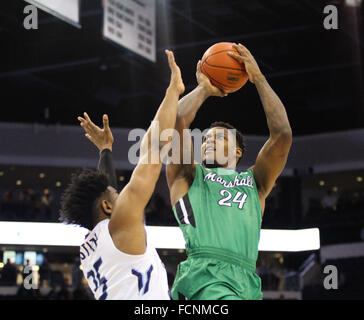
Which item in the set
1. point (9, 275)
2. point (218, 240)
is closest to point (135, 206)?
point (218, 240)

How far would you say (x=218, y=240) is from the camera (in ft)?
11.0

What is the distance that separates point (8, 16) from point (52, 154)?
6.10 m

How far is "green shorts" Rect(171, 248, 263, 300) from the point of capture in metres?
3.25

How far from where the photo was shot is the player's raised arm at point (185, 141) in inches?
135

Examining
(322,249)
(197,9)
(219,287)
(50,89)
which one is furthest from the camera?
(322,249)

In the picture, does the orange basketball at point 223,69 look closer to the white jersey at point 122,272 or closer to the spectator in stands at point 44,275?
the white jersey at point 122,272

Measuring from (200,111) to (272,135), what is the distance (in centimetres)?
1180

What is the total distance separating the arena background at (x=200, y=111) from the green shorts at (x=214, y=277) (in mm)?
7435

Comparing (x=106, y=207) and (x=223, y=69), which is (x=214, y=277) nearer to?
(x=106, y=207)

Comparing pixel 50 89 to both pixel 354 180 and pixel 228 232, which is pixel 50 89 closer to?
pixel 354 180

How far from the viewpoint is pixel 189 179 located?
3.59 metres

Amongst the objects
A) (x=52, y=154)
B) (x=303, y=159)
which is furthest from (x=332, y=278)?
(x=52, y=154)

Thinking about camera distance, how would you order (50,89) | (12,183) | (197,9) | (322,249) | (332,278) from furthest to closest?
(12,183)
(322,249)
(332,278)
(50,89)
(197,9)

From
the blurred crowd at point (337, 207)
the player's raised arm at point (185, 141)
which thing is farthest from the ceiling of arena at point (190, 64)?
the player's raised arm at point (185, 141)
